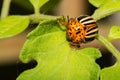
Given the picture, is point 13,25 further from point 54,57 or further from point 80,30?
point 80,30

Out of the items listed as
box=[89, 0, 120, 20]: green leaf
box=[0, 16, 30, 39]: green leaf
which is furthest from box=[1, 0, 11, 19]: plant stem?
box=[89, 0, 120, 20]: green leaf

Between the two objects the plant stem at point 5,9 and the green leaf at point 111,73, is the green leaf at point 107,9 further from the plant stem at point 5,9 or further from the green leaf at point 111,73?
the plant stem at point 5,9

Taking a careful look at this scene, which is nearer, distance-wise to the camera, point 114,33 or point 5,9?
point 114,33

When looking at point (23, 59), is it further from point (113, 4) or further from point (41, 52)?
point (113, 4)

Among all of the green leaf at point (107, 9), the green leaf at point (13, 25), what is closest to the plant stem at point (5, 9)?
the green leaf at point (13, 25)

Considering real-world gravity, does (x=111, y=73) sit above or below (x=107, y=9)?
below

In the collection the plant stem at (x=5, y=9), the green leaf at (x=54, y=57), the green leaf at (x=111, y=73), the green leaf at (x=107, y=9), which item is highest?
the plant stem at (x=5, y=9)

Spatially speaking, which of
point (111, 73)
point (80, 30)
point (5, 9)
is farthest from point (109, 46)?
point (5, 9)

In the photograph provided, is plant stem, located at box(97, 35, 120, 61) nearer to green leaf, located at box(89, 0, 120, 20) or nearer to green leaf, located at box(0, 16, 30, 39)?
green leaf, located at box(89, 0, 120, 20)
